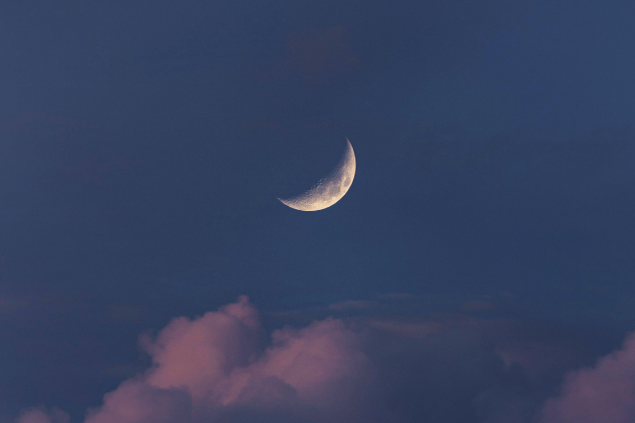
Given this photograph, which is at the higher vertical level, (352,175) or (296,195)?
(352,175)

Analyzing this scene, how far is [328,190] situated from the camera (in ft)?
266

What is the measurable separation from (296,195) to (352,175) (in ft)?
37.2

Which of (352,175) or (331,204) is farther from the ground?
(352,175)

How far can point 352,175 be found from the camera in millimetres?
85562

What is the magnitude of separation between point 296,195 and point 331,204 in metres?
6.54

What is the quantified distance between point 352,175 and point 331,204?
6.75 meters

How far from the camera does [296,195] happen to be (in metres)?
80.8

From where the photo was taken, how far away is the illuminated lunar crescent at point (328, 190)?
80.4 metres

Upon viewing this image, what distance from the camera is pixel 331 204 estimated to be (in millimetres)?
83250

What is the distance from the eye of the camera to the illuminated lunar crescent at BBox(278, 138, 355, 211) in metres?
80.4
